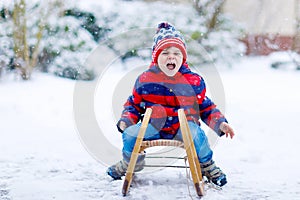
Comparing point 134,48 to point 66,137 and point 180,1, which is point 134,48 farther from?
point 66,137

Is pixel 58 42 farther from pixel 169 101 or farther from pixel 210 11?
pixel 169 101

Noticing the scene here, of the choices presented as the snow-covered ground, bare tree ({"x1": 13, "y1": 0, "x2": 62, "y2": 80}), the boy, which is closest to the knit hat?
the boy

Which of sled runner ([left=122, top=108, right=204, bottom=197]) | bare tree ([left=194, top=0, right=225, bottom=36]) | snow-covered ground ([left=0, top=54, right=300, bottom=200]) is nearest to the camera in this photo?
sled runner ([left=122, top=108, right=204, bottom=197])

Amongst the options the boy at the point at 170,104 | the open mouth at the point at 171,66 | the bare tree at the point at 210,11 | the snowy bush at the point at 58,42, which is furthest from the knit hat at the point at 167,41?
the bare tree at the point at 210,11

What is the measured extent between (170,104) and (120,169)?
0.50m

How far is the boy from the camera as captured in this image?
2586 mm

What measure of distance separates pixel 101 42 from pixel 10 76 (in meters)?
1.70

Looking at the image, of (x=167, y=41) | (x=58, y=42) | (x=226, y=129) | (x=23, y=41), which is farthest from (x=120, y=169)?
(x=58, y=42)

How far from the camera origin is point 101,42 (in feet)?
24.0

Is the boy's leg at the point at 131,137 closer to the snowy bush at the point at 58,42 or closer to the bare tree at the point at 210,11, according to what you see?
the snowy bush at the point at 58,42

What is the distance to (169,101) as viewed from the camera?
262 cm

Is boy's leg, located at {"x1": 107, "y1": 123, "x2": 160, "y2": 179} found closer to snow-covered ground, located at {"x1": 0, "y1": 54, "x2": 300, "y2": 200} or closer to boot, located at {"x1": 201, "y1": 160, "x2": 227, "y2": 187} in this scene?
snow-covered ground, located at {"x1": 0, "y1": 54, "x2": 300, "y2": 200}

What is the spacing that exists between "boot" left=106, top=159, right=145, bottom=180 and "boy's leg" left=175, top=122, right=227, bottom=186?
319 mm

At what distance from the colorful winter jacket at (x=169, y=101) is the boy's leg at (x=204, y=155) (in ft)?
0.26
